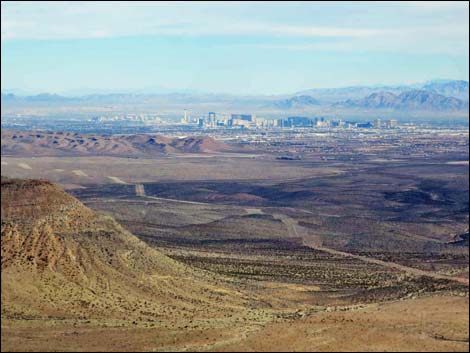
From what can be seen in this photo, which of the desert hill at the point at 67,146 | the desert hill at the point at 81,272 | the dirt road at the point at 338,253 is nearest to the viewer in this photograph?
the desert hill at the point at 81,272

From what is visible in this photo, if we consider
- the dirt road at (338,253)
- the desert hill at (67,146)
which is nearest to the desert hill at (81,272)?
the dirt road at (338,253)

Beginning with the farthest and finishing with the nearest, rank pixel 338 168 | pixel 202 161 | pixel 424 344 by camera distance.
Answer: pixel 202 161 < pixel 338 168 < pixel 424 344

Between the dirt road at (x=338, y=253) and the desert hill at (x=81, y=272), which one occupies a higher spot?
the desert hill at (x=81, y=272)

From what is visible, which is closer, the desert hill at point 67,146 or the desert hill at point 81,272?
the desert hill at point 81,272

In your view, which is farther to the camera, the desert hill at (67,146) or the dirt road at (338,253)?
the desert hill at (67,146)

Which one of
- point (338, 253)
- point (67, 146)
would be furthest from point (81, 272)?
point (67, 146)

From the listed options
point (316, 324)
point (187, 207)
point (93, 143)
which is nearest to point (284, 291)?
point (316, 324)

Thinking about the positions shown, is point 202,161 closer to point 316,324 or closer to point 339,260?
point 339,260

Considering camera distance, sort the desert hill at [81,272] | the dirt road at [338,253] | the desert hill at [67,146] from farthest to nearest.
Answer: the desert hill at [67,146]
the dirt road at [338,253]
the desert hill at [81,272]

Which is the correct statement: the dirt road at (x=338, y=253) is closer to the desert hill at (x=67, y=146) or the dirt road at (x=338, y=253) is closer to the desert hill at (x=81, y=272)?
the desert hill at (x=81, y=272)
